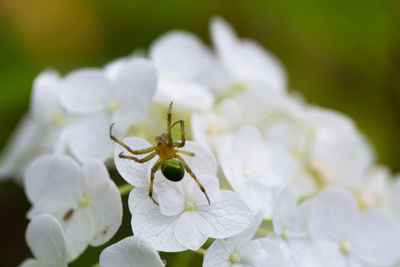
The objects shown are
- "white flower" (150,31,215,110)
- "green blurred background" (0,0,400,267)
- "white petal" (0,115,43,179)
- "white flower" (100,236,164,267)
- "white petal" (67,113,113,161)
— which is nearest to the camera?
"white flower" (100,236,164,267)

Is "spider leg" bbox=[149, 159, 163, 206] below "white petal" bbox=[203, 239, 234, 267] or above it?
above

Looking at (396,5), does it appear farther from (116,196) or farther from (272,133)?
(116,196)

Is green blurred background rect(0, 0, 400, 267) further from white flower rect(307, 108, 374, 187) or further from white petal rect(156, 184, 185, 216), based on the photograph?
white petal rect(156, 184, 185, 216)

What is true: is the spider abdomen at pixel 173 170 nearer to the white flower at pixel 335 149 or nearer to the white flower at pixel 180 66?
the white flower at pixel 180 66

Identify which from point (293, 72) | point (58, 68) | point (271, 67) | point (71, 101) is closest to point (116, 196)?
point (71, 101)

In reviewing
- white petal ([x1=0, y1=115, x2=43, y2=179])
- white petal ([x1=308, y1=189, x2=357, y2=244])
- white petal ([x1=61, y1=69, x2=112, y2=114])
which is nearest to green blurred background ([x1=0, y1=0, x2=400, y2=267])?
white petal ([x1=0, y1=115, x2=43, y2=179])

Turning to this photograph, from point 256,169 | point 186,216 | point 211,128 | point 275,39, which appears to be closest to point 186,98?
point 211,128
